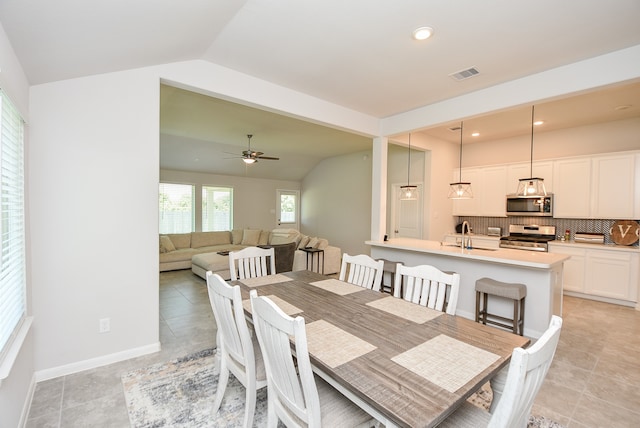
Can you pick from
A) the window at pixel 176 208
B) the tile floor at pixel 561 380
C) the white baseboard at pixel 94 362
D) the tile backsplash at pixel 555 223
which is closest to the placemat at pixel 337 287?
the tile floor at pixel 561 380

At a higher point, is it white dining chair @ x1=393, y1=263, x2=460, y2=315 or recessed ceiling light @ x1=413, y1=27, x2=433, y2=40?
recessed ceiling light @ x1=413, y1=27, x2=433, y2=40

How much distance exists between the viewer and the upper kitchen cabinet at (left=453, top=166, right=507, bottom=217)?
18.5ft

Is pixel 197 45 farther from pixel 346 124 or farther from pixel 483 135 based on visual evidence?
pixel 483 135

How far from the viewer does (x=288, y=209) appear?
32.5 ft

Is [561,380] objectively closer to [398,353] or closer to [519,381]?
[398,353]

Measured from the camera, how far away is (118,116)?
2578 mm

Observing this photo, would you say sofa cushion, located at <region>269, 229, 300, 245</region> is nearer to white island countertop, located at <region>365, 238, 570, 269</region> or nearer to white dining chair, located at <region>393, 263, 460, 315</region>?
white island countertop, located at <region>365, 238, 570, 269</region>

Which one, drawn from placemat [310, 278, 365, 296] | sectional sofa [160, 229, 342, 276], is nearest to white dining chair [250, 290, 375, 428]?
placemat [310, 278, 365, 296]

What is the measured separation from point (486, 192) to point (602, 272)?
214cm

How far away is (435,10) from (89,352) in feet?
12.5

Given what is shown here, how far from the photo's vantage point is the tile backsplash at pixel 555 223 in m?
4.78

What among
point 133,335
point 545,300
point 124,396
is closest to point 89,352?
point 133,335

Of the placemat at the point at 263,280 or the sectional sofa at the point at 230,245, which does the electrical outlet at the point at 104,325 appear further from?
the sectional sofa at the point at 230,245

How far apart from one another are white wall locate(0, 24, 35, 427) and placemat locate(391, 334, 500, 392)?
79.2 inches
